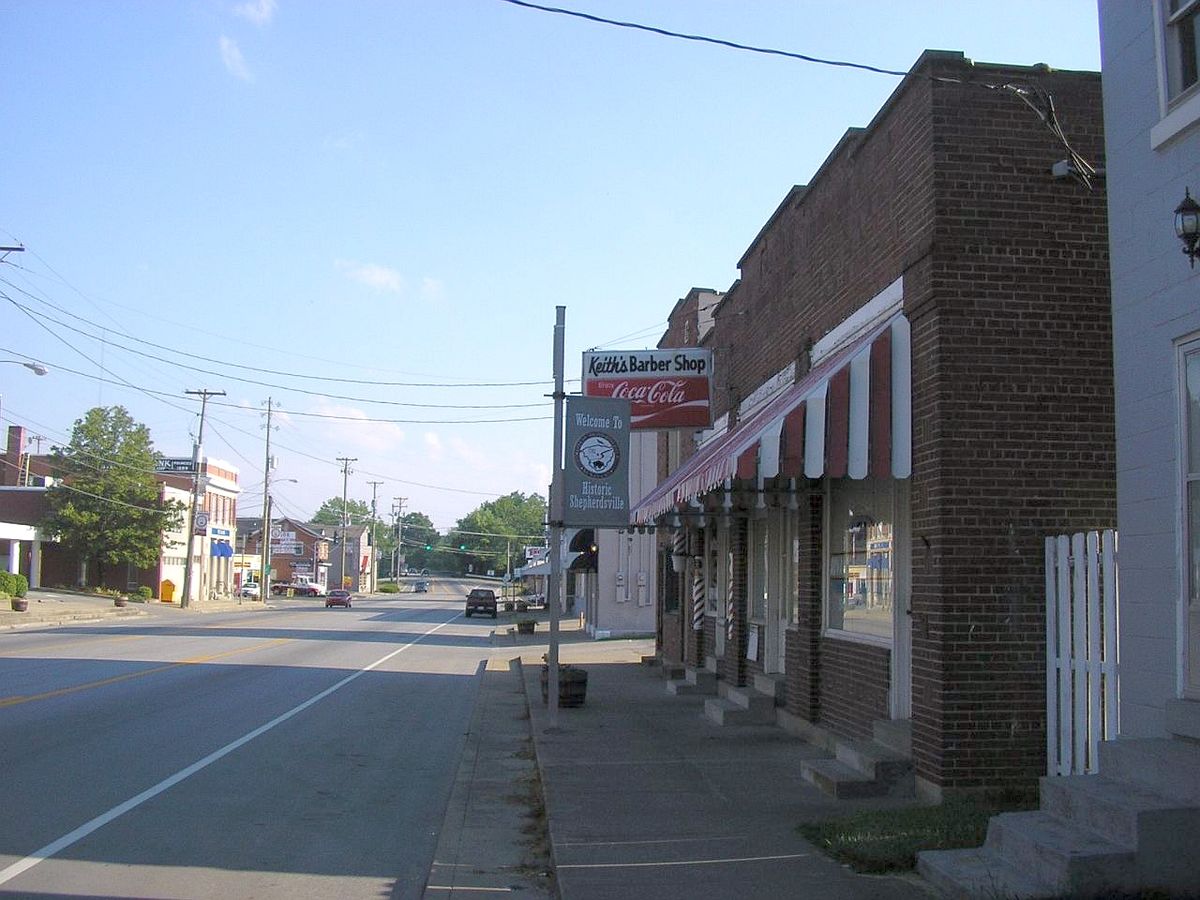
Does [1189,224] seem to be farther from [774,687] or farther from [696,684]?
[696,684]

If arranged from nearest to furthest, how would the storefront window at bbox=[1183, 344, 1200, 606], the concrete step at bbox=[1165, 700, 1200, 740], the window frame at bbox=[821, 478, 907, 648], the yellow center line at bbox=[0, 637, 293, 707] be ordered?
the concrete step at bbox=[1165, 700, 1200, 740], the storefront window at bbox=[1183, 344, 1200, 606], the window frame at bbox=[821, 478, 907, 648], the yellow center line at bbox=[0, 637, 293, 707]

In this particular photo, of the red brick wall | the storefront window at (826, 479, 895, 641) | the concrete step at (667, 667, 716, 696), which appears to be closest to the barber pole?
the concrete step at (667, 667, 716, 696)

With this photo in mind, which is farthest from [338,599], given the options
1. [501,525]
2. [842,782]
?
[501,525]

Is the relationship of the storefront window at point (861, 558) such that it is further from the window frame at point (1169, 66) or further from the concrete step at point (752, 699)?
the window frame at point (1169, 66)

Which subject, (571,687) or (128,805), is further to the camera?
(571,687)

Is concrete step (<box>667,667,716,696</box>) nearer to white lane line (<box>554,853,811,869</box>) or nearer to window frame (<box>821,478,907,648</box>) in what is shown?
window frame (<box>821,478,907,648</box>)

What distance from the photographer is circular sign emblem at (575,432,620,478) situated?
13.9 meters

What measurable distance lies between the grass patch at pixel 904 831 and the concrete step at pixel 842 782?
2.38 ft

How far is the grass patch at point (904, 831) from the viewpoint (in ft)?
21.9

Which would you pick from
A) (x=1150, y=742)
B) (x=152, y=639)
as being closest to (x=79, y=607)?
(x=152, y=639)

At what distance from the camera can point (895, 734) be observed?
9328mm

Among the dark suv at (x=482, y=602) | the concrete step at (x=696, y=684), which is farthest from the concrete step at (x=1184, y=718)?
the dark suv at (x=482, y=602)

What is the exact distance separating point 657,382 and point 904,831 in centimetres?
1076

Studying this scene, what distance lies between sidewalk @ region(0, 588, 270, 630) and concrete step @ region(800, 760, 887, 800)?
3598cm
